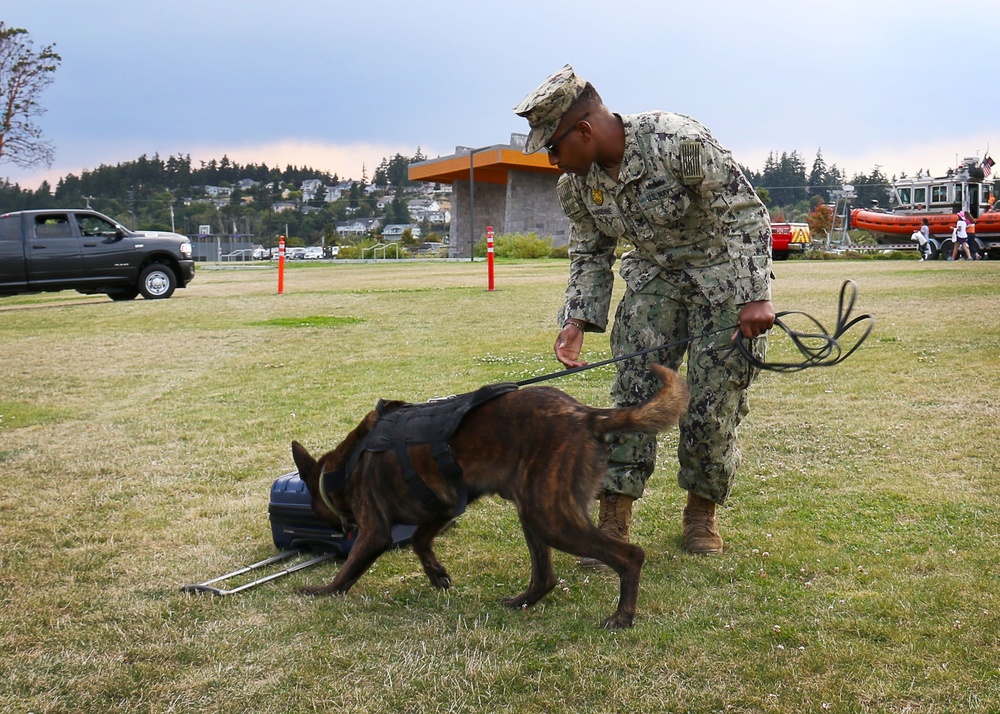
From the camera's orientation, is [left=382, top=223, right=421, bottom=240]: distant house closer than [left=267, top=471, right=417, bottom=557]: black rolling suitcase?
No

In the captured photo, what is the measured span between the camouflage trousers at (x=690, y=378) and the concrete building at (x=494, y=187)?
3962 cm

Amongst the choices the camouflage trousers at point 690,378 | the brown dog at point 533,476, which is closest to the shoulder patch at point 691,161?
the camouflage trousers at point 690,378

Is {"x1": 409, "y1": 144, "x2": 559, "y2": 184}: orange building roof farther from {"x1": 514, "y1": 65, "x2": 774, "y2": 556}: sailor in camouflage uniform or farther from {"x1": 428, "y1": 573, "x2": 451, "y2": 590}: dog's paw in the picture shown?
{"x1": 428, "y1": 573, "x2": 451, "y2": 590}: dog's paw

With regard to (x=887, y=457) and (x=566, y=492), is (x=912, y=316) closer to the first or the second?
(x=887, y=457)

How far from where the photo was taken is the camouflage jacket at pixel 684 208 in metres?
3.49

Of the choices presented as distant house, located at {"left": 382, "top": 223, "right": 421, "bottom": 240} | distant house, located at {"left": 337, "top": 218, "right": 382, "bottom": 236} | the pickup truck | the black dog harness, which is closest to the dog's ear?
the black dog harness

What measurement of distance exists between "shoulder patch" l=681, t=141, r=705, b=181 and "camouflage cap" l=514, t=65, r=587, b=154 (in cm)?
47

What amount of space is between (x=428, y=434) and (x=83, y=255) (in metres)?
15.9

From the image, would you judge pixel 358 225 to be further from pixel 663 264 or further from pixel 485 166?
pixel 663 264

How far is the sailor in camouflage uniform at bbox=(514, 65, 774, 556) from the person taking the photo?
11.4 ft

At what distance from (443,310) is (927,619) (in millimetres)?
11849

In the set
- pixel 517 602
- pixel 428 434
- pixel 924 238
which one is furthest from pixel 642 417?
pixel 924 238

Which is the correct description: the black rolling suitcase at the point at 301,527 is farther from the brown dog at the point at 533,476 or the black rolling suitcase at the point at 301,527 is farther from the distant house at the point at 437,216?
the distant house at the point at 437,216

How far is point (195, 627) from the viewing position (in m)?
3.20
